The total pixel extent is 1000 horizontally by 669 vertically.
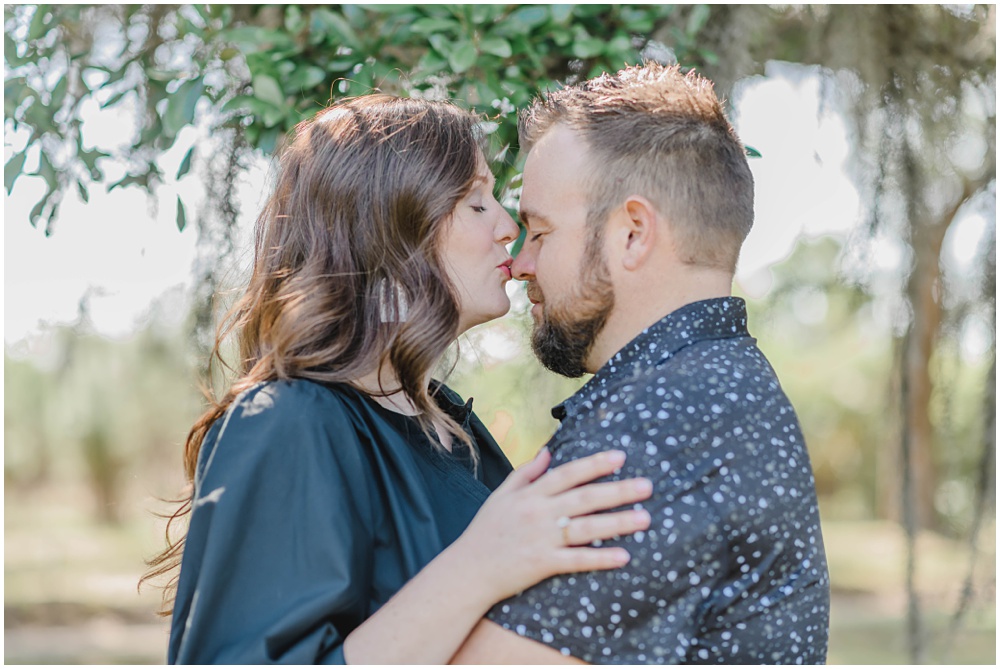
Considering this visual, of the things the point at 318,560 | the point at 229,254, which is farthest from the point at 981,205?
the point at 318,560

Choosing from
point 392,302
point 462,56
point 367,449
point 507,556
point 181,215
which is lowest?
A: point 507,556

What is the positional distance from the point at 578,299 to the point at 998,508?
2.00 meters

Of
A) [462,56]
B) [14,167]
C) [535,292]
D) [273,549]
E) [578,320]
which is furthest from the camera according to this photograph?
[14,167]

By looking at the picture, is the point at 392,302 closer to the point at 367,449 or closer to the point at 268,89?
the point at 367,449

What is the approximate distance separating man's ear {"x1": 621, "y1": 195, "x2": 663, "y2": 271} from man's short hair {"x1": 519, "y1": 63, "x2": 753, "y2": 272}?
2 centimetres

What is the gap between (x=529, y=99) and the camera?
2068 millimetres

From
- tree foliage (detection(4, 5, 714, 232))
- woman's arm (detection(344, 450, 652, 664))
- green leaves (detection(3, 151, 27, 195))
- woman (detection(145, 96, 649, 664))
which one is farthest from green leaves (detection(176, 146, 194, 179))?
woman's arm (detection(344, 450, 652, 664))

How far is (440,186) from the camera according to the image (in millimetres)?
1631

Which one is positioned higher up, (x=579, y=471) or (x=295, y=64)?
(x=295, y=64)

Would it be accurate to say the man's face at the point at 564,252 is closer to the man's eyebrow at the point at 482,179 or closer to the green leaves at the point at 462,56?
the man's eyebrow at the point at 482,179

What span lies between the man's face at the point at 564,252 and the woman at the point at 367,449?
147 millimetres

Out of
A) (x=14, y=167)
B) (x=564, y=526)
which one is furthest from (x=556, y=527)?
(x=14, y=167)

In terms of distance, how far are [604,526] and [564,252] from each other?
529mm

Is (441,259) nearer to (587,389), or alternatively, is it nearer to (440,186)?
(440,186)
